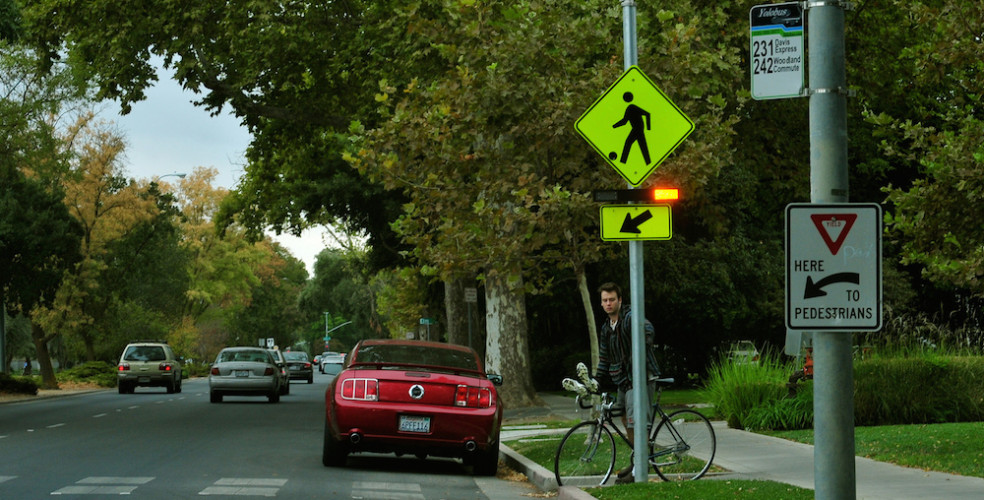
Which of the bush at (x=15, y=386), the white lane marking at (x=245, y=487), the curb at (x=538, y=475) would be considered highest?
the white lane marking at (x=245, y=487)

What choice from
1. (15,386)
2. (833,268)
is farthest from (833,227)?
(15,386)

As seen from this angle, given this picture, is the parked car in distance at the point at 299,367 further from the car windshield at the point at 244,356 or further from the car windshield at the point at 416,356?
the car windshield at the point at 416,356

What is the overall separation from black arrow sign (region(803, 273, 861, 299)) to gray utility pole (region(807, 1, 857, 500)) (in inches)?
7.6

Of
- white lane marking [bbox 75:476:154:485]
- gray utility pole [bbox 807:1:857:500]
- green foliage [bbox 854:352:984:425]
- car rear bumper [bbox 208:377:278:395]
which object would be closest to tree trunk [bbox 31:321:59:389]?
car rear bumper [bbox 208:377:278:395]

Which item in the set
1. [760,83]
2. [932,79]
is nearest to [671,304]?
[932,79]

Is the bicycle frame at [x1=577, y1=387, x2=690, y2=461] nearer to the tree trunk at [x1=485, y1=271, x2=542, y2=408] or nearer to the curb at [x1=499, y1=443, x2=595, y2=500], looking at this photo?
the curb at [x1=499, y1=443, x2=595, y2=500]

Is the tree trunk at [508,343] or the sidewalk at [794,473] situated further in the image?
the tree trunk at [508,343]

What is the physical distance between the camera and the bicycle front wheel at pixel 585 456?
1211cm

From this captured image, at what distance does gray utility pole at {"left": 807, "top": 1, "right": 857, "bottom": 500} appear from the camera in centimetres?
605

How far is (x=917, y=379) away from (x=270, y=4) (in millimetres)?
13947

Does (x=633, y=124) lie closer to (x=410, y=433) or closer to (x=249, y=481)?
(x=410, y=433)

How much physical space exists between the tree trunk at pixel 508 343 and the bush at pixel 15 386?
1975cm

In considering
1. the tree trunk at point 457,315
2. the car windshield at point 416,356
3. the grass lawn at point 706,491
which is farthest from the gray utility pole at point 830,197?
the tree trunk at point 457,315

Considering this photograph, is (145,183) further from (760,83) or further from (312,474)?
(760,83)
